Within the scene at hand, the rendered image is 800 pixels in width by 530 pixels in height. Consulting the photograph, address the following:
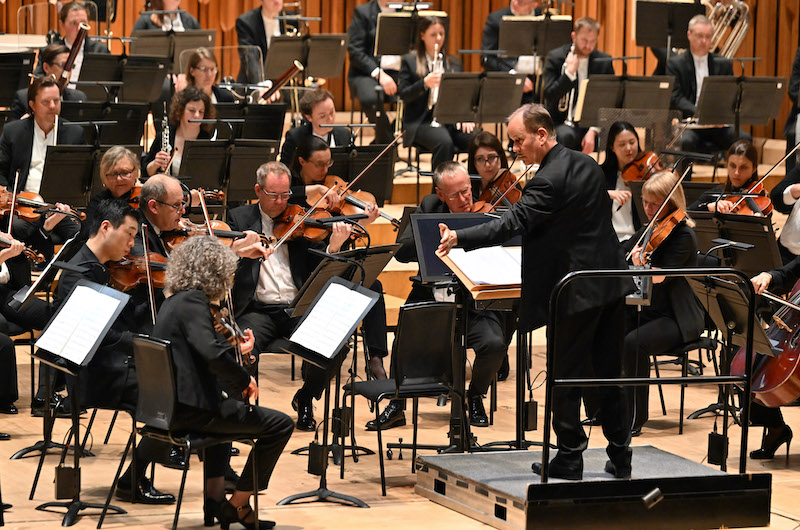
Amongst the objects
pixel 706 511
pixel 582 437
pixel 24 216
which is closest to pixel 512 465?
pixel 582 437

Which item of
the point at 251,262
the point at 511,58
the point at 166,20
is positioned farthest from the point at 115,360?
the point at 511,58

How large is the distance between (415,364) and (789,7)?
22.3 feet

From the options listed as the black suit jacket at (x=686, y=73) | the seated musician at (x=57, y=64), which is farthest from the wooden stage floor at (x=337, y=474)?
the black suit jacket at (x=686, y=73)

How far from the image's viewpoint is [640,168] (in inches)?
273

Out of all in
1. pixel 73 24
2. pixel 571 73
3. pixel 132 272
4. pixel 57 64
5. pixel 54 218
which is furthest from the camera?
pixel 571 73

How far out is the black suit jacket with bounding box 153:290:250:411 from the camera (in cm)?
397

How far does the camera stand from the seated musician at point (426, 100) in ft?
27.4

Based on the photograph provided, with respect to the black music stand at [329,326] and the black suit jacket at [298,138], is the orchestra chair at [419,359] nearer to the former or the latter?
the black music stand at [329,326]

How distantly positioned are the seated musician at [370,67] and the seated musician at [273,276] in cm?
336

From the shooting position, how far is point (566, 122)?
28.8ft

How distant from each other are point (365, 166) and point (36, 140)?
5.63 feet

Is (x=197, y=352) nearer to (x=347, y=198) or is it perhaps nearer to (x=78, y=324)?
(x=78, y=324)

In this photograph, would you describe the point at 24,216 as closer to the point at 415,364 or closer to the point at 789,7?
the point at 415,364

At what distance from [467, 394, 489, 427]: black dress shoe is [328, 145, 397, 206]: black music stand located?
150 centimetres
